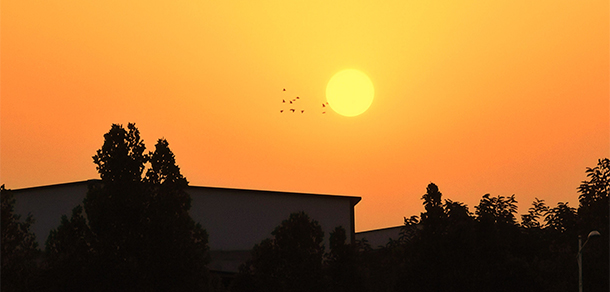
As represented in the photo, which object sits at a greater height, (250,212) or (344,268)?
(250,212)

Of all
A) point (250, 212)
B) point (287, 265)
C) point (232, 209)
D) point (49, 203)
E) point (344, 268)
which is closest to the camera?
point (287, 265)

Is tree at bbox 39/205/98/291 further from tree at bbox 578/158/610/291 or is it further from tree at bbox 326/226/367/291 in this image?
tree at bbox 578/158/610/291

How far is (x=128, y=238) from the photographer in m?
35.2

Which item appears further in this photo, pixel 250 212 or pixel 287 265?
pixel 250 212

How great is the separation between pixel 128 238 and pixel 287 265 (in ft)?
27.5

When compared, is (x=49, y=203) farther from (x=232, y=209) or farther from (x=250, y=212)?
(x=250, y=212)

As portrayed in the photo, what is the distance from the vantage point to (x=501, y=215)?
47.2 m

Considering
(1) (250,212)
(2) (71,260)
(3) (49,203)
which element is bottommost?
(2) (71,260)

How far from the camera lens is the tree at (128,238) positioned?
34844 mm

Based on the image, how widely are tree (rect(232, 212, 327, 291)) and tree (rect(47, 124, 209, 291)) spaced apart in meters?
4.06

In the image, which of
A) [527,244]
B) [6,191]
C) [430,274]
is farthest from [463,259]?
[6,191]

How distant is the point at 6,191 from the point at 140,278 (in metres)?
7.40

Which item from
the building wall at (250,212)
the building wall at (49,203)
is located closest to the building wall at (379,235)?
the building wall at (250,212)

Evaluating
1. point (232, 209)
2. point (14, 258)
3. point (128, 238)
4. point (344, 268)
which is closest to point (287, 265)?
point (344, 268)
